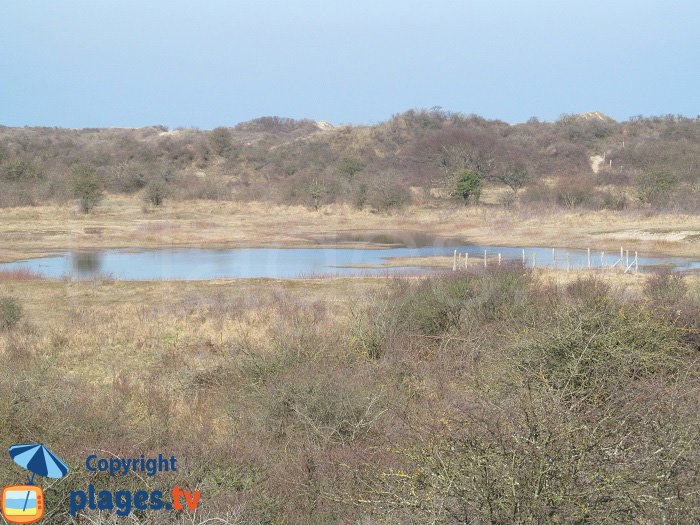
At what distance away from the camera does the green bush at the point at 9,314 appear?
18.2 metres

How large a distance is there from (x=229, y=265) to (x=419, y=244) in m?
13.4

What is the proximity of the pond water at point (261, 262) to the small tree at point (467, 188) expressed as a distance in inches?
748

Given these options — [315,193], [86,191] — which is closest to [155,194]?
[86,191]

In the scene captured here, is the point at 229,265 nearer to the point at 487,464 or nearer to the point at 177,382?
the point at 177,382

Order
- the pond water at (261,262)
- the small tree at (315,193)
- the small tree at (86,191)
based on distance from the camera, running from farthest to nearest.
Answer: the small tree at (315,193) → the small tree at (86,191) → the pond water at (261,262)

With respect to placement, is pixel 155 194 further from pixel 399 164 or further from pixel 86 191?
pixel 399 164

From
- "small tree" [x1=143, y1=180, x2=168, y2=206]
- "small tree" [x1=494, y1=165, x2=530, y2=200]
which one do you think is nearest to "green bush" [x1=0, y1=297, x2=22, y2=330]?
"small tree" [x1=143, y1=180, x2=168, y2=206]

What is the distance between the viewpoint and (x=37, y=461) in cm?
630

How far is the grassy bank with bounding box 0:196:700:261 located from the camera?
4316 centimetres

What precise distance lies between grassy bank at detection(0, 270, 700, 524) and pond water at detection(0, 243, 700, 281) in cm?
1268

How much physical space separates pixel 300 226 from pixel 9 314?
36.1m

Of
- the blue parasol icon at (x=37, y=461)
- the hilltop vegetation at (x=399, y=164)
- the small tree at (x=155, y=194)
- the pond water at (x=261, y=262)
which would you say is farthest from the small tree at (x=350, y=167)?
the blue parasol icon at (x=37, y=461)

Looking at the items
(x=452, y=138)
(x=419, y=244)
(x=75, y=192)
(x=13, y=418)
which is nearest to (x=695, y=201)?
(x=419, y=244)

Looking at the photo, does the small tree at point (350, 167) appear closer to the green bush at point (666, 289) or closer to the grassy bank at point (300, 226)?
the grassy bank at point (300, 226)
